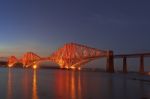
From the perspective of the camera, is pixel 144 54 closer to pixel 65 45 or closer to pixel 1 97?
pixel 65 45

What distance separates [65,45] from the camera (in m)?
136

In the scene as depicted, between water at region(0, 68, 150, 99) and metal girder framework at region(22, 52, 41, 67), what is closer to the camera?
water at region(0, 68, 150, 99)

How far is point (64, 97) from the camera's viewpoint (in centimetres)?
2680

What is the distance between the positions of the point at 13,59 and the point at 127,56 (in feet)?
319

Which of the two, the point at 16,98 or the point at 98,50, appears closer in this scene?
the point at 16,98

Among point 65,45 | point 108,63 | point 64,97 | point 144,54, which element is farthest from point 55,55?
point 64,97

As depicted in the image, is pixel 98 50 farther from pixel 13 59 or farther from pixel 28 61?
pixel 13 59

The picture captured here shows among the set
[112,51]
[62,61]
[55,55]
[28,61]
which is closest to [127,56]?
[112,51]

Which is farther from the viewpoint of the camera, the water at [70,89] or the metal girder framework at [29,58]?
the metal girder framework at [29,58]

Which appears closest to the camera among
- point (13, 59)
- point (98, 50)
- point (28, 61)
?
point (98, 50)

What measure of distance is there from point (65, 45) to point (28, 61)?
3299 centimetres

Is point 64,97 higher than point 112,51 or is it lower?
lower

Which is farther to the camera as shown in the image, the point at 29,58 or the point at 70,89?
the point at 29,58

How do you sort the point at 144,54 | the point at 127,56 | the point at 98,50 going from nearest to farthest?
the point at 144,54
the point at 127,56
the point at 98,50
